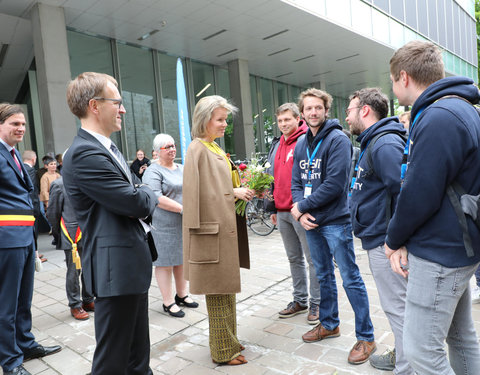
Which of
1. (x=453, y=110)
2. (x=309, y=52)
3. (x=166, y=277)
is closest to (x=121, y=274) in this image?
(x=453, y=110)

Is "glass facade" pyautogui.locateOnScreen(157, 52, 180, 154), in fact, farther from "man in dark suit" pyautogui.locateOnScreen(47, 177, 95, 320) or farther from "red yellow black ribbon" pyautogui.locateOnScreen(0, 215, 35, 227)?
"red yellow black ribbon" pyautogui.locateOnScreen(0, 215, 35, 227)

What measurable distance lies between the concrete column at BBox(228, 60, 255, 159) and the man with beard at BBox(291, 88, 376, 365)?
451 inches

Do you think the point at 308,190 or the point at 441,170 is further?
the point at 308,190

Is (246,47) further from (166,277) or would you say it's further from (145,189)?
(145,189)

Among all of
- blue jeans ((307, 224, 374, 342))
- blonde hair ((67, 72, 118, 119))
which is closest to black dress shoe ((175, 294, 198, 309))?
blue jeans ((307, 224, 374, 342))

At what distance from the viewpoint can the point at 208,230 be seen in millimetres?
2844

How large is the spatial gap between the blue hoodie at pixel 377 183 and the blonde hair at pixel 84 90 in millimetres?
1776

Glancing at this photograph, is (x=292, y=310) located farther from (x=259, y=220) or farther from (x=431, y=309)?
(x=259, y=220)

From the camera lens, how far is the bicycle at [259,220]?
8.66 metres

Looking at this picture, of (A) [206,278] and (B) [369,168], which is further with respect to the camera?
(A) [206,278]

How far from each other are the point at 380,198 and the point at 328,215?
700 millimetres

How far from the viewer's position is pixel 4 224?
2873mm

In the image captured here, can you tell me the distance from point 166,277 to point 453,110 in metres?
Answer: 3.44

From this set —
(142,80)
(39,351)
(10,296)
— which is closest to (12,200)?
(10,296)
